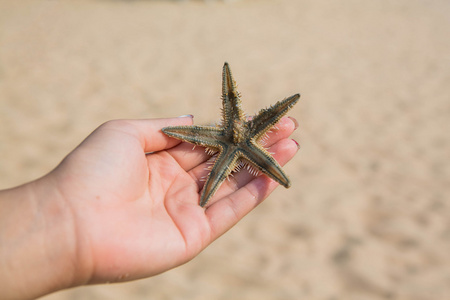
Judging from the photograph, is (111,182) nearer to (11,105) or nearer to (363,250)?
(363,250)

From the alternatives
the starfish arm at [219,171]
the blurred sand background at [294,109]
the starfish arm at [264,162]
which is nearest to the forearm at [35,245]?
the starfish arm at [219,171]

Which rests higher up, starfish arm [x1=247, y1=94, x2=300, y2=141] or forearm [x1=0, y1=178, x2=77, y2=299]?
starfish arm [x1=247, y1=94, x2=300, y2=141]

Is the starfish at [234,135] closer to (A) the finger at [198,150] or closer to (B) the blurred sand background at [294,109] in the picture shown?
(A) the finger at [198,150]

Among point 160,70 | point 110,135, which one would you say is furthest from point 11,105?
point 110,135

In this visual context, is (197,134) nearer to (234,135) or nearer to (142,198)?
(234,135)

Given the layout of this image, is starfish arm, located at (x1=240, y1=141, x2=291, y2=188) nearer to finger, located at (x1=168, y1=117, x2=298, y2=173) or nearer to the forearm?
finger, located at (x1=168, y1=117, x2=298, y2=173)

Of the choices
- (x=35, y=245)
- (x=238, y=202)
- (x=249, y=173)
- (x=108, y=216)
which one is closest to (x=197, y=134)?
(x=249, y=173)

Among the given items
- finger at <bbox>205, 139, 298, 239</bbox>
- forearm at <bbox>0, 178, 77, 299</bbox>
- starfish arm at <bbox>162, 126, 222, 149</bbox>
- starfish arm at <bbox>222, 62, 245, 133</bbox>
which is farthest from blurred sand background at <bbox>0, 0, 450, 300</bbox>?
starfish arm at <bbox>222, 62, 245, 133</bbox>
